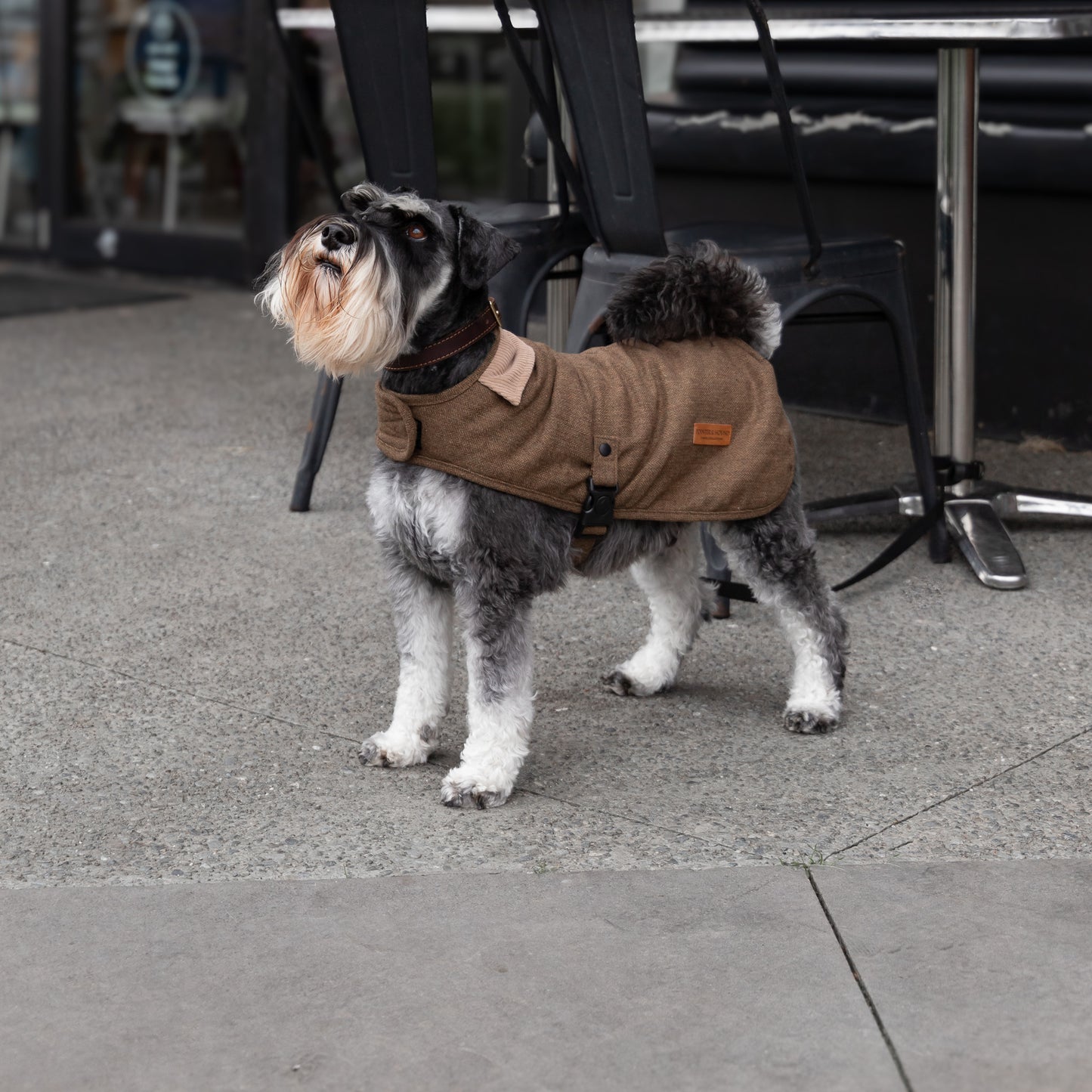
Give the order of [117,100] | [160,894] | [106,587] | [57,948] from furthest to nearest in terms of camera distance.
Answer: [117,100], [106,587], [160,894], [57,948]

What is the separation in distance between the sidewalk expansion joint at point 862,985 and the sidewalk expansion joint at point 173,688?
4.12ft

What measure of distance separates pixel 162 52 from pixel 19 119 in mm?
1529

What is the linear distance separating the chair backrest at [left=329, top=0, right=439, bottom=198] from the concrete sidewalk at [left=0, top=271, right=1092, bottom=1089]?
1.21m

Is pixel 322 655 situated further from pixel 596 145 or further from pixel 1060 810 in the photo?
pixel 1060 810

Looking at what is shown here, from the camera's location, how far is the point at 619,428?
3.57 metres

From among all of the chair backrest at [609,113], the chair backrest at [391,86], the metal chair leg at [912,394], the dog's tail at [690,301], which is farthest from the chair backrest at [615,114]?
the chair backrest at [391,86]

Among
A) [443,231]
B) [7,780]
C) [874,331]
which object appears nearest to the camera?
[443,231]

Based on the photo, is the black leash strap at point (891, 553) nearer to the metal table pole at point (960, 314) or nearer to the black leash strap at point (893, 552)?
the black leash strap at point (893, 552)

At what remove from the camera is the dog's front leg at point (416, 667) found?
3.62 metres

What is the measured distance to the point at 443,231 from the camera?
10.8ft

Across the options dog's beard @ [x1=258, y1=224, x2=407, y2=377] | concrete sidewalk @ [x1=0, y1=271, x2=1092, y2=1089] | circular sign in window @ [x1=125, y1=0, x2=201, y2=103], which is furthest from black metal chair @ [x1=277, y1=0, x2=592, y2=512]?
circular sign in window @ [x1=125, y1=0, x2=201, y2=103]

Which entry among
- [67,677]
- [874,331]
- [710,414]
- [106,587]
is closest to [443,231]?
[710,414]

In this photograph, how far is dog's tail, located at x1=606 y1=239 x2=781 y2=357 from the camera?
3.69 metres

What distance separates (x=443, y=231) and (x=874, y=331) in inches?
155
